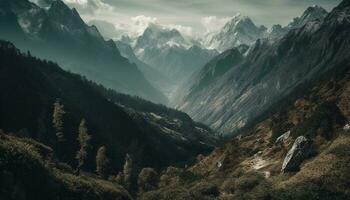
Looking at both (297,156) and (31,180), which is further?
Answer: (297,156)

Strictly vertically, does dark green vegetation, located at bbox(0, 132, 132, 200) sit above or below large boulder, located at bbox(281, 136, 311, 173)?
below

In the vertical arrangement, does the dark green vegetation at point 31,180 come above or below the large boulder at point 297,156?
below

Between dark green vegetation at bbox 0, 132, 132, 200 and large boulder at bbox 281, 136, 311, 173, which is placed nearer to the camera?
dark green vegetation at bbox 0, 132, 132, 200

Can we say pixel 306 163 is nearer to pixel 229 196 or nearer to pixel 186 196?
pixel 229 196

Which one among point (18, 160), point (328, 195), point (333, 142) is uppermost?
point (333, 142)

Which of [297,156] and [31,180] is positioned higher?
[297,156]

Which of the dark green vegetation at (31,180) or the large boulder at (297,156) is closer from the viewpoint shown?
the dark green vegetation at (31,180)

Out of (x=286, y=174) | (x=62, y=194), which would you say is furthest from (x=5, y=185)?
(x=286, y=174)

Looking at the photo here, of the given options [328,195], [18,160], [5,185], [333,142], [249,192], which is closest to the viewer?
[5,185]
